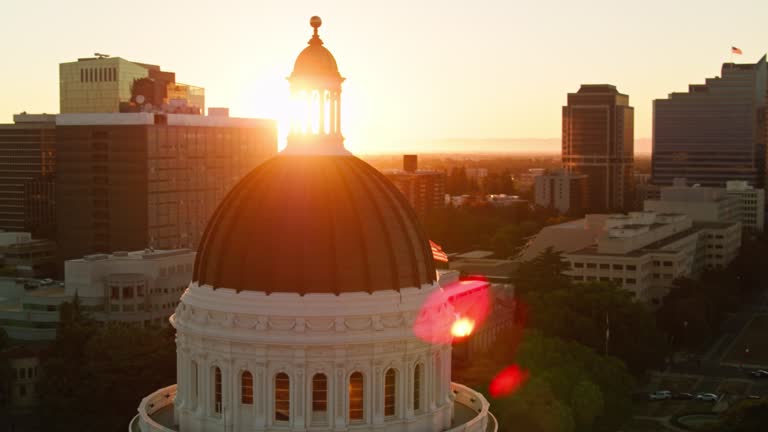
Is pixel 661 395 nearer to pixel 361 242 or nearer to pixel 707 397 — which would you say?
pixel 707 397

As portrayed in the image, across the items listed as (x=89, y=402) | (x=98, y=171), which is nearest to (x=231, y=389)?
(x=89, y=402)

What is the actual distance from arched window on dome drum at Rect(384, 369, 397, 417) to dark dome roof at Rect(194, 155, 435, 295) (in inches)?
144

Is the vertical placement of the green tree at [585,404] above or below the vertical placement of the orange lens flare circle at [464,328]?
below

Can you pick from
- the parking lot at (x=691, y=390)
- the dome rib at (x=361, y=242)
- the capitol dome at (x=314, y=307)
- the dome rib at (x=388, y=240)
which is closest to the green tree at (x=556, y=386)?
the parking lot at (x=691, y=390)

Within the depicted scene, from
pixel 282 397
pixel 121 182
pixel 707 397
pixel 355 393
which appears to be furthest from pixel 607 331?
pixel 121 182

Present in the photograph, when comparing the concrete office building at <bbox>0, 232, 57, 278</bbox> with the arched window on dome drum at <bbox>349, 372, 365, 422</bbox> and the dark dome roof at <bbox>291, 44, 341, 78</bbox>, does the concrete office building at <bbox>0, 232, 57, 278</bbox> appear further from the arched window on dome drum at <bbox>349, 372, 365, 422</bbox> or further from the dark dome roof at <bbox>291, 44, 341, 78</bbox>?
the arched window on dome drum at <bbox>349, 372, 365, 422</bbox>

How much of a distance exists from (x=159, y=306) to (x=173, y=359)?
29.5m

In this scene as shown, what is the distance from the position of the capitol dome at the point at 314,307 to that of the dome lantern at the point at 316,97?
0.19 feet

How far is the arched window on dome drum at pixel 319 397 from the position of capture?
49625mm

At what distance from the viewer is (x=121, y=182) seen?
172m

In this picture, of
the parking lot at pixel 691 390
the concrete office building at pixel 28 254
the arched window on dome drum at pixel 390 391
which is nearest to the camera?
→ the arched window on dome drum at pixel 390 391

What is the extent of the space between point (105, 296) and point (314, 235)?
81439 mm

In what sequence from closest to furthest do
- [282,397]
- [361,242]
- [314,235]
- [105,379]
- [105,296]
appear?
[282,397] < [314,235] < [361,242] < [105,379] < [105,296]

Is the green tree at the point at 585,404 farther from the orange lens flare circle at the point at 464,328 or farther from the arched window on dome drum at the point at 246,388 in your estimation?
the arched window on dome drum at the point at 246,388
